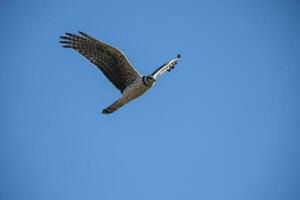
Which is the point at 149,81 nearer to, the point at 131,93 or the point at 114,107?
the point at 131,93

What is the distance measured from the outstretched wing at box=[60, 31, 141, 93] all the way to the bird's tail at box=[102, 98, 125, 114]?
0.56m

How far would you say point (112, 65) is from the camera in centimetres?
1814

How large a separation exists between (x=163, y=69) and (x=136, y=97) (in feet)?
4.00

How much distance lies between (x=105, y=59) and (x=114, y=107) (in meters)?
1.41

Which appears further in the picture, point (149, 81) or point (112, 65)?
point (112, 65)

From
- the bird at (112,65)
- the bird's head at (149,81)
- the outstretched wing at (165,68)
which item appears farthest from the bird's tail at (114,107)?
the outstretched wing at (165,68)

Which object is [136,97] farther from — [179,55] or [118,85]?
[179,55]

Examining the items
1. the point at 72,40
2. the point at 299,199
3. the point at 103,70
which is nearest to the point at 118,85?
the point at 103,70

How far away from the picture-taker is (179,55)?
1966 centimetres

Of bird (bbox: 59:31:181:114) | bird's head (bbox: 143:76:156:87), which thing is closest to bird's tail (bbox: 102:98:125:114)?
bird (bbox: 59:31:181:114)

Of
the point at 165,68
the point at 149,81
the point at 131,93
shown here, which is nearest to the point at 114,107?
the point at 131,93

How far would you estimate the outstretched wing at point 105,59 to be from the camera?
17938mm

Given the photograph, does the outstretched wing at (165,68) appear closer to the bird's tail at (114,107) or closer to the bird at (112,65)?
the bird at (112,65)

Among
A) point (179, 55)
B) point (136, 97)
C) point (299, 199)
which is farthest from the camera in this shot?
point (299, 199)
